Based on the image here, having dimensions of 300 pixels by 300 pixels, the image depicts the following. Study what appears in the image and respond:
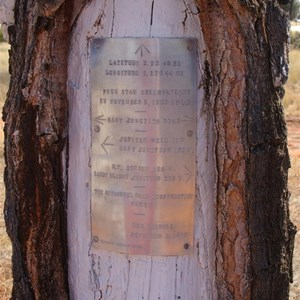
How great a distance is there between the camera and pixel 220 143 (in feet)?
6.25

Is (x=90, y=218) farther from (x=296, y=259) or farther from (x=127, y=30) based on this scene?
(x=296, y=259)

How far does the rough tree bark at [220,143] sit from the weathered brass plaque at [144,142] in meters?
0.10

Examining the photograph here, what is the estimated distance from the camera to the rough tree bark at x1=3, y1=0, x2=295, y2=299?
1868 millimetres

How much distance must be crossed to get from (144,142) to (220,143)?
24 cm

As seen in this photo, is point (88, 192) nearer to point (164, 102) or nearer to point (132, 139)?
point (132, 139)

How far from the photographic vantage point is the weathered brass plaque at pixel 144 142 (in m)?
1.92

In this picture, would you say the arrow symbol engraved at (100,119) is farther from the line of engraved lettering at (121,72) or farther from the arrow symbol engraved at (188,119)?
the arrow symbol engraved at (188,119)

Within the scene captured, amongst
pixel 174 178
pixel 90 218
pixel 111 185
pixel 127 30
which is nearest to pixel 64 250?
pixel 90 218

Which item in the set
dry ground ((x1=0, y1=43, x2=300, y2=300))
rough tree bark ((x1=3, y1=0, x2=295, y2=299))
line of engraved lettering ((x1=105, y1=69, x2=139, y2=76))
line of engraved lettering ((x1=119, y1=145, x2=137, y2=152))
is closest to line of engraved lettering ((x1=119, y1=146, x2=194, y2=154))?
line of engraved lettering ((x1=119, y1=145, x2=137, y2=152))

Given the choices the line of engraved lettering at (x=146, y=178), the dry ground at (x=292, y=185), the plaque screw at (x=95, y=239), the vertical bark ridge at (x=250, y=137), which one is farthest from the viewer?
the dry ground at (x=292, y=185)

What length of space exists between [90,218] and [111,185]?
0.50 feet

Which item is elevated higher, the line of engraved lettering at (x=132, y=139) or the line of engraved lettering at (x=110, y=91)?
the line of engraved lettering at (x=110, y=91)

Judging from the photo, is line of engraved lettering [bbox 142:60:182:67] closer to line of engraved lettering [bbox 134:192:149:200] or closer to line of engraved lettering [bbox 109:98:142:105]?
line of engraved lettering [bbox 109:98:142:105]

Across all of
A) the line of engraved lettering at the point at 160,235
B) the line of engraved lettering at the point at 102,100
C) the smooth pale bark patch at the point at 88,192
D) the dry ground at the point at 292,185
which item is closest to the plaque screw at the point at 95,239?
the smooth pale bark patch at the point at 88,192
